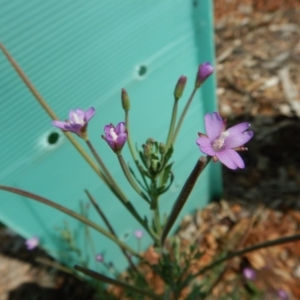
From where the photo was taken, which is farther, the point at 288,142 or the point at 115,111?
the point at 288,142

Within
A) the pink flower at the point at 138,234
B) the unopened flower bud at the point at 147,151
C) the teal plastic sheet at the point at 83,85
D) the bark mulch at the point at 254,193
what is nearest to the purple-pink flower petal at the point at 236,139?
Answer: the unopened flower bud at the point at 147,151

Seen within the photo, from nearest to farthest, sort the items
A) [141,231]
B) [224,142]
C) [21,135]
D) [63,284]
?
1. [224,142]
2. [21,135]
3. [141,231]
4. [63,284]

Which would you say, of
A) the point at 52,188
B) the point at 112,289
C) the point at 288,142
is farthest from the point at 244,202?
the point at 52,188

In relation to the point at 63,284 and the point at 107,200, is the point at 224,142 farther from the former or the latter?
the point at 63,284

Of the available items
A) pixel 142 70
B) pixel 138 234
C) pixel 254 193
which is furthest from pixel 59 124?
pixel 254 193

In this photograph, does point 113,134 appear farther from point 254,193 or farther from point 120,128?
point 254,193

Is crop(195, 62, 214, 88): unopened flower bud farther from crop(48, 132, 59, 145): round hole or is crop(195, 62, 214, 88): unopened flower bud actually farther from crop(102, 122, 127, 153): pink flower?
crop(48, 132, 59, 145): round hole

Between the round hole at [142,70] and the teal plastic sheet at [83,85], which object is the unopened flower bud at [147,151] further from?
the round hole at [142,70]
